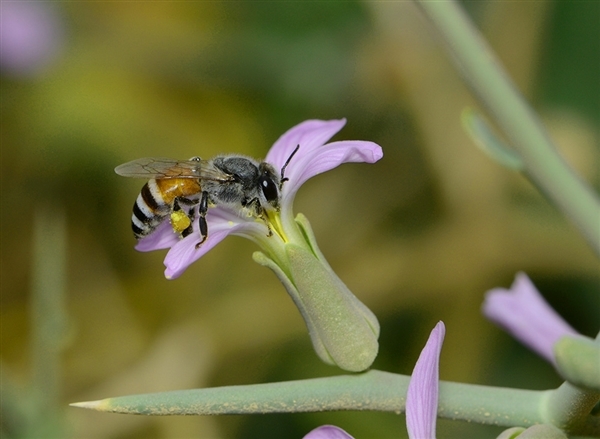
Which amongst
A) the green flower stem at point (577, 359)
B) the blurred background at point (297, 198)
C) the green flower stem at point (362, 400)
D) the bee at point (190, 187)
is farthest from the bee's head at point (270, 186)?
the blurred background at point (297, 198)

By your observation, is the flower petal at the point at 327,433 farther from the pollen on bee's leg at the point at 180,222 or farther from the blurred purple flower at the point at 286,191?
the pollen on bee's leg at the point at 180,222

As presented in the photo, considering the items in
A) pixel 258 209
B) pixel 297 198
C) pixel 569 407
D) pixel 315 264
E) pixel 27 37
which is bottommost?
pixel 569 407

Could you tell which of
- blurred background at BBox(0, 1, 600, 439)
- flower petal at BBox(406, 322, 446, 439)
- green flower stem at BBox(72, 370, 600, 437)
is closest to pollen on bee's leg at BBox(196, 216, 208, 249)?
green flower stem at BBox(72, 370, 600, 437)

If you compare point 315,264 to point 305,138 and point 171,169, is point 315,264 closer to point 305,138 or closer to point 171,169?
point 305,138

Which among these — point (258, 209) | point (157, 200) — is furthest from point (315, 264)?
point (157, 200)

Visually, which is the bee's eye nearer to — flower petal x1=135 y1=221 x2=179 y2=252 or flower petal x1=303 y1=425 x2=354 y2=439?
flower petal x1=135 y1=221 x2=179 y2=252

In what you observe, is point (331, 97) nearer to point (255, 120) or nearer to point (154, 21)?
point (255, 120)
